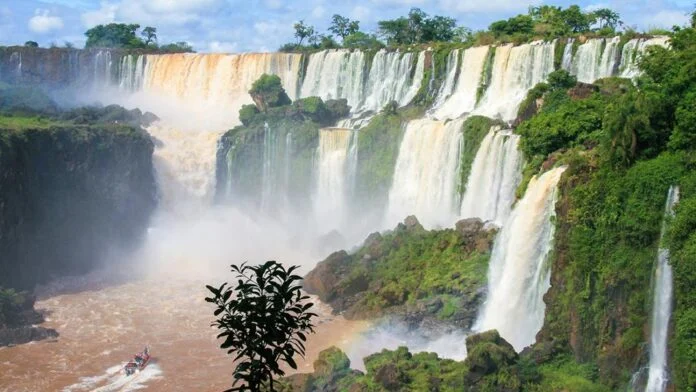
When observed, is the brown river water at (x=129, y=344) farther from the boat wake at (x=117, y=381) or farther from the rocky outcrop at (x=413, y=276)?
the rocky outcrop at (x=413, y=276)

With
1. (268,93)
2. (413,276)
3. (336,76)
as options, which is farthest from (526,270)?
(336,76)

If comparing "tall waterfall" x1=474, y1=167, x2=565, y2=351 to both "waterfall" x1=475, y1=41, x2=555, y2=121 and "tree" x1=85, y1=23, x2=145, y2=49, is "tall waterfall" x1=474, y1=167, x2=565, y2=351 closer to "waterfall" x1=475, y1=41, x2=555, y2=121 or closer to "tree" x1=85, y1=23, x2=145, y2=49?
"waterfall" x1=475, y1=41, x2=555, y2=121

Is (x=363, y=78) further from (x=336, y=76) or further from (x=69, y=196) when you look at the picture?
(x=69, y=196)

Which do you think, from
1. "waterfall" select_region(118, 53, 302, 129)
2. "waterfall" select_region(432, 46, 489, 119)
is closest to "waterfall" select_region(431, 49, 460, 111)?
"waterfall" select_region(432, 46, 489, 119)

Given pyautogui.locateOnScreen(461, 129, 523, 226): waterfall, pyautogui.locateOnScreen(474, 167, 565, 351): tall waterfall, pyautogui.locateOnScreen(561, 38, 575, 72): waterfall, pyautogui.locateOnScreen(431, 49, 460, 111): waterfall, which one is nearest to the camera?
pyautogui.locateOnScreen(474, 167, 565, 351): tall waterfall

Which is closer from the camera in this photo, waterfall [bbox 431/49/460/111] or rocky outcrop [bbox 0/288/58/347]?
rocky outcrop [bbox 0/288/58/347]

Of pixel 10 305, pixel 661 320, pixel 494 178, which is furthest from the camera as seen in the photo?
pixel 494 178
